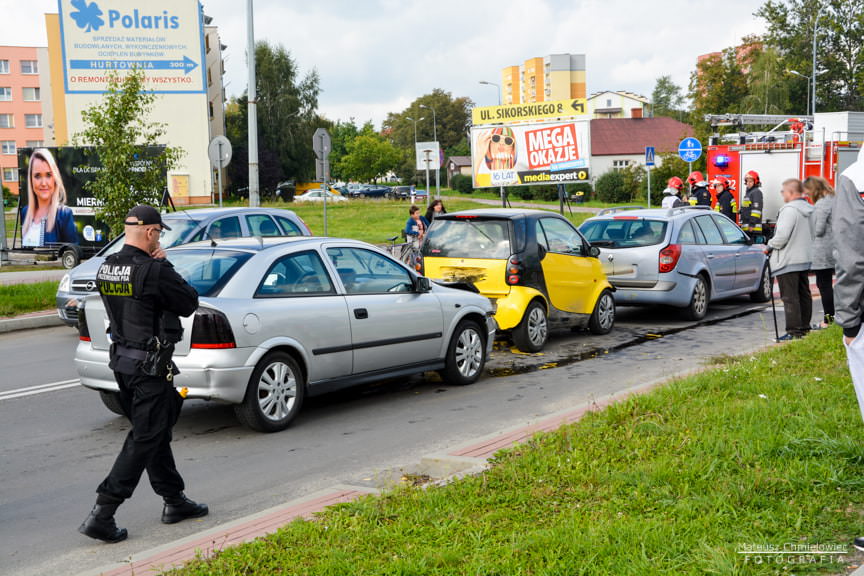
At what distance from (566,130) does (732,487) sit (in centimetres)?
2881

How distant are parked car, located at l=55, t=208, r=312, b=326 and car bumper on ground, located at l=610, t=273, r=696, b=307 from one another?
5.05 m

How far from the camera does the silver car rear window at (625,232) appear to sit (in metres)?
13.2

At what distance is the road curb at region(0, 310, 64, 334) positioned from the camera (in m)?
13.7

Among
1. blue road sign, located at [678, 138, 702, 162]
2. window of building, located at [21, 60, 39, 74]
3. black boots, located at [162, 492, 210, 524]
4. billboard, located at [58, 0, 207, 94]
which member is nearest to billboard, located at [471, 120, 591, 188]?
blue road sign, located at [678, 138, 702, 162]

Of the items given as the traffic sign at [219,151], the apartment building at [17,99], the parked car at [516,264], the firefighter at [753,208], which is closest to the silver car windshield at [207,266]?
the parked car at [516,264]

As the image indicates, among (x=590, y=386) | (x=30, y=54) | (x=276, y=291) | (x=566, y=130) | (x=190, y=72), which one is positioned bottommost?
(x=590, y=386)

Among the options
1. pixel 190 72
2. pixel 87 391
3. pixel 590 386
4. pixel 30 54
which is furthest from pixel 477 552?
pixel 30 54

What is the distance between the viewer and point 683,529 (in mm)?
4219

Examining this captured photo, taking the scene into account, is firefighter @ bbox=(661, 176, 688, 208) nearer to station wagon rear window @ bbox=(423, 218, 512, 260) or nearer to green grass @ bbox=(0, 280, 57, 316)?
station wagon rear window @ bbox=(423, 218, 512, 260)

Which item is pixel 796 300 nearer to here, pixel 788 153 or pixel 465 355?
pixel 465 355

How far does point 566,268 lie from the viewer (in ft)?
37.3

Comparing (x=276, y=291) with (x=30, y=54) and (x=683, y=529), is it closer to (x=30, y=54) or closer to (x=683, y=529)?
(x=683, y=529)

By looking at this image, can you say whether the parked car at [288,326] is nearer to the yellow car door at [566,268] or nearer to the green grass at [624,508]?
the green grass at [624,508]

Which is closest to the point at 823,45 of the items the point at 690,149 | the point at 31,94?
the point at 690,149
